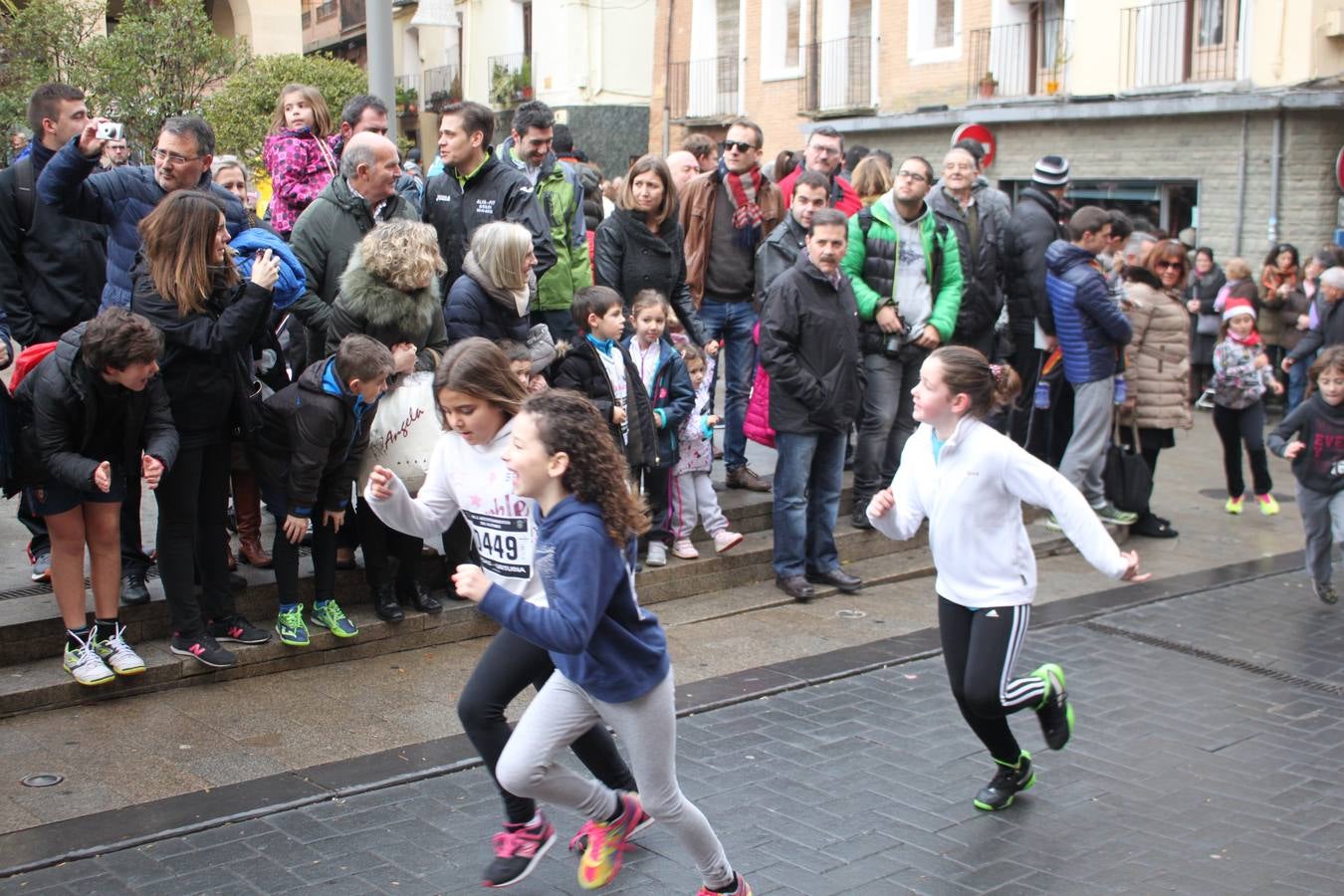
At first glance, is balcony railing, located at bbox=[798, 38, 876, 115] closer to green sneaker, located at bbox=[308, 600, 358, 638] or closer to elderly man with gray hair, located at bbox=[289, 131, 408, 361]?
elderly man with gray hair, located at bbox=[289, 131, 408, 361]

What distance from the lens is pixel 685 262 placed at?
955 cm

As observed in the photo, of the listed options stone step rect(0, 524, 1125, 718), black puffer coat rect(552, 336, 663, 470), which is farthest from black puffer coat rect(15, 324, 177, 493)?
black puffer coat rect(552, 336, 663, 470)

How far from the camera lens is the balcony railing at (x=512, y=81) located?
32.7 metres

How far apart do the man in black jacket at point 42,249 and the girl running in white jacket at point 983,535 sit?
4.27 metres

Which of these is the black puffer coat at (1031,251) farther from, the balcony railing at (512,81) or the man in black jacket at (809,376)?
the balcony railing at (512,81)

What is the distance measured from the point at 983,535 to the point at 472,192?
4133 mm

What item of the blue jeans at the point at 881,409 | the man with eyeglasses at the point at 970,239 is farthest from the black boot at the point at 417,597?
the man with eyeglasses at the point at 970,239

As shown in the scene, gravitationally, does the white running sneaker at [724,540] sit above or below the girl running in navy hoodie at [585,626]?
below

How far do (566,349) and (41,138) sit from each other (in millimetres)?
2785

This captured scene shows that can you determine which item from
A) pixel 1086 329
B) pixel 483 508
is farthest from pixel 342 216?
pixel 1086 329

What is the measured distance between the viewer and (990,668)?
5395 mm

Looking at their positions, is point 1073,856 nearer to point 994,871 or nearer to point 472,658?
point 994,871

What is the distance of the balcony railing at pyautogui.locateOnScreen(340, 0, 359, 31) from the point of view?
41.3 m

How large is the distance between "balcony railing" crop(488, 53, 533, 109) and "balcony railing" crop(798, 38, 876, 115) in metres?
8.42
